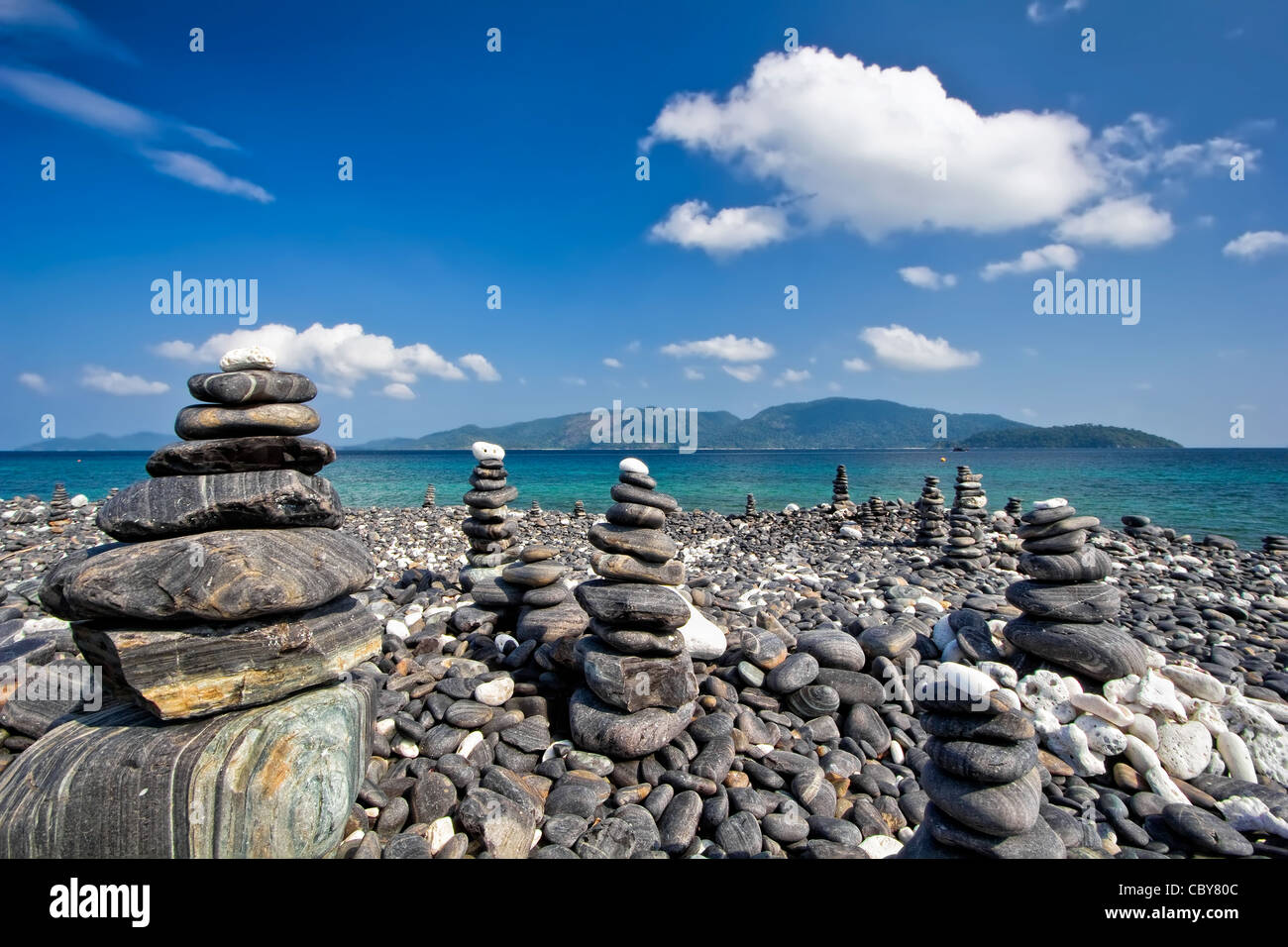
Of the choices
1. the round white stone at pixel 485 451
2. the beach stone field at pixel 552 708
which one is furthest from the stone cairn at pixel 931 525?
the round white stone at pixel 485 451

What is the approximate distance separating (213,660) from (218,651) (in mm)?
73

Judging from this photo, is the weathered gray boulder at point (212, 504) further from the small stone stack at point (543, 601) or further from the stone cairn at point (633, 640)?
the small stone stack at point (543, 601)

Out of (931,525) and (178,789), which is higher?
(178,789)

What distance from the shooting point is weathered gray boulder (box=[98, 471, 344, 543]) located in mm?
4473

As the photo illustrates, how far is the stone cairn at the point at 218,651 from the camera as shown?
3762 mm

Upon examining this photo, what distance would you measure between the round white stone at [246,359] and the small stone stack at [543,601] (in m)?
4.87

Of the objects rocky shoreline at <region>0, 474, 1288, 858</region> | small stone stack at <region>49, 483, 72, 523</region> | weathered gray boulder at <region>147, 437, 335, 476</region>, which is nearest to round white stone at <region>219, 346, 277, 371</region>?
weathered gray boulder at <region>147, 437, 335, 476</region>

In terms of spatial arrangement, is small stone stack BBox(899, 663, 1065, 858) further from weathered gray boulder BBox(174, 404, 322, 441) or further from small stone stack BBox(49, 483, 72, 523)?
small stone stack BBox(49, 483, 72, 523)

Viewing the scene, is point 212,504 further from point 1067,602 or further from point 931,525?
point 931,525

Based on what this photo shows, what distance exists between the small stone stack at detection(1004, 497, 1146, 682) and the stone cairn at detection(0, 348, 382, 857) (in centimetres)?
850

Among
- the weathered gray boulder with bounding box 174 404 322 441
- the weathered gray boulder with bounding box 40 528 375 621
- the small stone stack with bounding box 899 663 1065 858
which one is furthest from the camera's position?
the weathered gray boulder with bounding box 174 404 322 441

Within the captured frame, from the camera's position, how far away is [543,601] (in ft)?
28.8

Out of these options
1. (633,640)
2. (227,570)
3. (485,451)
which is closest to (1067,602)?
(633,640)
